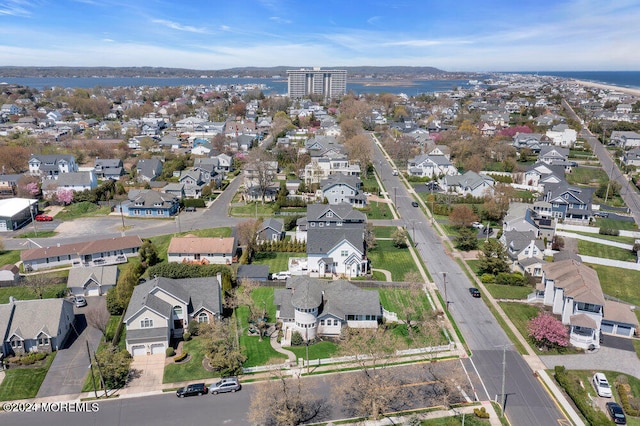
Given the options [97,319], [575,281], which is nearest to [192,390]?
[97,319]

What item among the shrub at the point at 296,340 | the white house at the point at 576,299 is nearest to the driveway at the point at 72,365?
the shrub at the point at 296,340

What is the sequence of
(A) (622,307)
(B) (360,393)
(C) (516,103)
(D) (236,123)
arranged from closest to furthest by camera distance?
(B) (360,393)
(A) (622,307)
(D) (236,123)
(C) (516,103)

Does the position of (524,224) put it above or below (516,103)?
below

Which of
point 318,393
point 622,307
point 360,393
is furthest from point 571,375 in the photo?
point 318,393

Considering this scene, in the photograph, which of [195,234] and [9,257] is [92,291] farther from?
[195,234]

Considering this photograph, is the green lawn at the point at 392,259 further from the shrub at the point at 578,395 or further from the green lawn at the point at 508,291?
the shrub at the point at 578,395

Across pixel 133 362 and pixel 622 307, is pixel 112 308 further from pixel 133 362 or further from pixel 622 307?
pixel 622 307

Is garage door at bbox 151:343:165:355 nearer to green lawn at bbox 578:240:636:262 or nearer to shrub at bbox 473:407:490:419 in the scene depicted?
shrub at bbox 473:407:490:419

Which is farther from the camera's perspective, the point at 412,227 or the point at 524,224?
the point at 412,227
